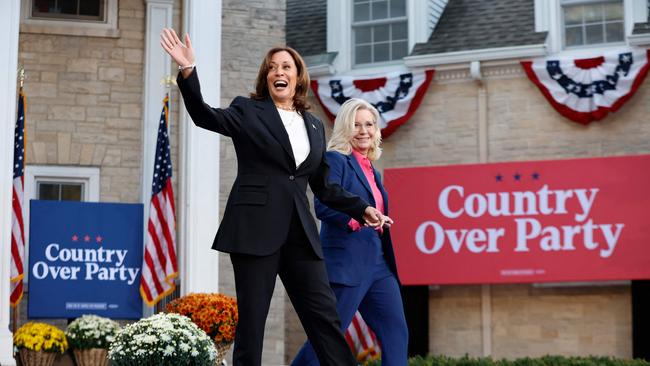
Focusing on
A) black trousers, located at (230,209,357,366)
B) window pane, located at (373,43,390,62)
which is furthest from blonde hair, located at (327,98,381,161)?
window pane, located at (373,43,390,62)

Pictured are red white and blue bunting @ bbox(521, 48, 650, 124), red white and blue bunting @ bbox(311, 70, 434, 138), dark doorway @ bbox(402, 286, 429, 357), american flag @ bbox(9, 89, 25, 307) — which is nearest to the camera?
american flag @ bbox(9, 89, 25, 307)

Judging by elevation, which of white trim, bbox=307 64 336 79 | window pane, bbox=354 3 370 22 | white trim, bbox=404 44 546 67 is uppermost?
window pane, bbox=354 3 370 22

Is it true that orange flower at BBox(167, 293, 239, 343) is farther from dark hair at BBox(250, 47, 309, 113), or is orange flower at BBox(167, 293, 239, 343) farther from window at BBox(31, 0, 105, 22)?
window at BBox(31, 0, 105, 22)

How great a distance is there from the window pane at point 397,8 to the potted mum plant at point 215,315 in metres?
8.62

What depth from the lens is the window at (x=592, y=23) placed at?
16609mm

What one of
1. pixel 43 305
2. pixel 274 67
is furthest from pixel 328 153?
pixel 43 305

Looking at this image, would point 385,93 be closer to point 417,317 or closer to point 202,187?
point 417,317

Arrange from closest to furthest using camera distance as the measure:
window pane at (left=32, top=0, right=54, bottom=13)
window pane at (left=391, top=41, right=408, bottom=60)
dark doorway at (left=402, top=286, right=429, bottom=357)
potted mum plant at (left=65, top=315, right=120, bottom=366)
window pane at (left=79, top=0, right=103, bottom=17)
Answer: potted mum plant at (left=65, top=315, right=120, bottom=366) → window pane at (left=32, top=0, right=54, bottom=13) → window pane at (left=79, top=0, right=103, bottom=17) → dark doorway at (left=402, top=286, right=429, bottom=357) → window pane at (left=391, top=41, right=408, bottom=60)

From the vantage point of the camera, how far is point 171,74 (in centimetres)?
1443

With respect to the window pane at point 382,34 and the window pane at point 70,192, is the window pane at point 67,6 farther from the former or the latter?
the window pane at point 382,34

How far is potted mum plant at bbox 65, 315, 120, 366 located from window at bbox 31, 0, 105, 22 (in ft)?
13.8

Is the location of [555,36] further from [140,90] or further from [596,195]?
[140,90]

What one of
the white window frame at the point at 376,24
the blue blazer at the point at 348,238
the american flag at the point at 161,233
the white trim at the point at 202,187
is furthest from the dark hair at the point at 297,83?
the white window frame at the point at 376,24

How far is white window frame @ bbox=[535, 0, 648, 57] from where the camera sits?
16266mm
